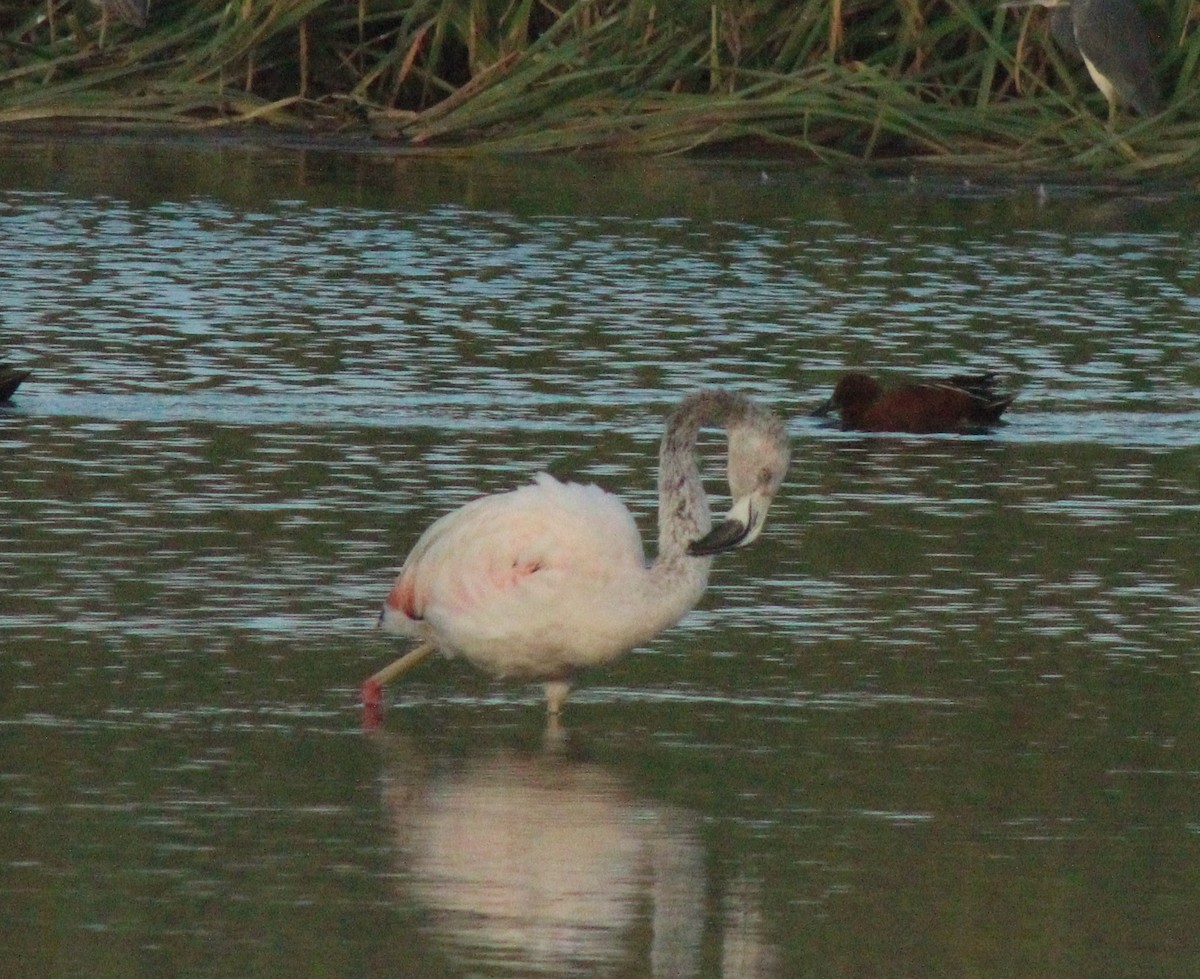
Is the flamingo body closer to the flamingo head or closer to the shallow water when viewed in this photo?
the flamingo head

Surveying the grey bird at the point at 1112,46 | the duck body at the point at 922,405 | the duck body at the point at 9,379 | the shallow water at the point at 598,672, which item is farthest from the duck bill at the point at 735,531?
the grey bird at the point at 1112,46

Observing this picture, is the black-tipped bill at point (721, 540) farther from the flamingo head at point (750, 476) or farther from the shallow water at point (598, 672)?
the shallow water at point (598, 672)

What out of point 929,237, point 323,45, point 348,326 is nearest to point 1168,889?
point 348,326

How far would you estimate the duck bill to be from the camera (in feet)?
24.1

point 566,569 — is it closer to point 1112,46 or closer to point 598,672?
point 598,672

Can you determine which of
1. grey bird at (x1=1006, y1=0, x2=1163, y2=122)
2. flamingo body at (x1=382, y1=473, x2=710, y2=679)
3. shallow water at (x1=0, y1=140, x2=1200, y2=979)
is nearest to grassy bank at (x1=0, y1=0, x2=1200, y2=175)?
grey bird at (x1=1006, y1=0, x2=1163, y2=122)

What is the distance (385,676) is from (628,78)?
1662cm

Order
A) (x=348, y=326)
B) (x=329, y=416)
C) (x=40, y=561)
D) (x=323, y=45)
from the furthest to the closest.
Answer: (x=323, y=45)
(x=348, y=326)
(x=329, y=416)
(x=40, y=561)

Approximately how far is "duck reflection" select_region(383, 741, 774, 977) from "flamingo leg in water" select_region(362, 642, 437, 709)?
1.20 feet

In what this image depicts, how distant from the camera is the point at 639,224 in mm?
19734

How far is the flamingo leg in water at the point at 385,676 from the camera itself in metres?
7.45

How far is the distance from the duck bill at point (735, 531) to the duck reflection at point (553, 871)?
60 centimetres

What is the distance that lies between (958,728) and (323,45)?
62.3 ft

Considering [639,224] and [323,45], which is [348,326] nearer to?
[639,224]
